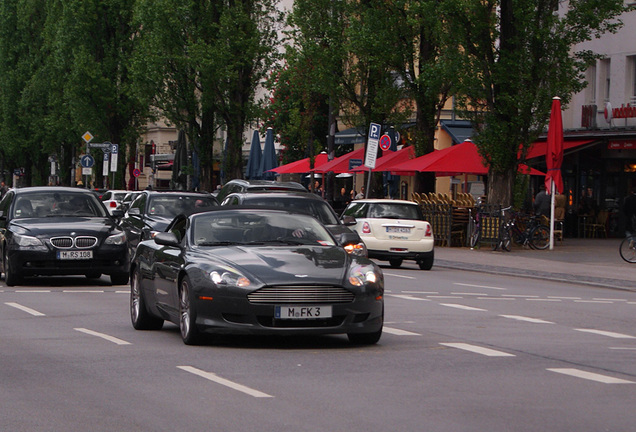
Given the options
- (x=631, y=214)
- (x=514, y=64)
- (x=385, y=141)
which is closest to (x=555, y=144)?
(x=514, y=64)

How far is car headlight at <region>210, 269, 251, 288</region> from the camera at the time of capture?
38.6ft

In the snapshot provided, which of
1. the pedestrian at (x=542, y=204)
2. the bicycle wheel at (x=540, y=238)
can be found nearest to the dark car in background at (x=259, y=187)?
the bicycle wheel at (x=540, y=238)

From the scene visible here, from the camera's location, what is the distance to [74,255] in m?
20.7

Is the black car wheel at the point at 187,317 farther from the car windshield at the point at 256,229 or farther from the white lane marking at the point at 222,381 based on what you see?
the white lane marking at the point at 222,381

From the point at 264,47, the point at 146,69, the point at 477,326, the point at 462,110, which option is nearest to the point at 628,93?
the point at 462,110

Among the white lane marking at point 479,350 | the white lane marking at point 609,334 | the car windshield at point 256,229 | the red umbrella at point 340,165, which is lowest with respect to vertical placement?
the white lane marking at point 609,334

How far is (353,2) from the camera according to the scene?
4525 centimetres

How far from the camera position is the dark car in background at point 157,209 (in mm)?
26188

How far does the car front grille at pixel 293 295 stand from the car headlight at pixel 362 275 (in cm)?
27

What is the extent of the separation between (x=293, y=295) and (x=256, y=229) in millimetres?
1660

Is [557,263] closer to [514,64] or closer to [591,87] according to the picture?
[514,64]

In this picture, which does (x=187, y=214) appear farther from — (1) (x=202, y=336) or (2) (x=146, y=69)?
(2) (x=146, y=69)

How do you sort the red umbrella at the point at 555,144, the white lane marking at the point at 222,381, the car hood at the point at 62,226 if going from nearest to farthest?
1. the white lane marking at the point at 222,381
2. the car hood at the point at 62,226
3. the red umbrella at the point at 555,144

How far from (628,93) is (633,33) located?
2082 millimetres
